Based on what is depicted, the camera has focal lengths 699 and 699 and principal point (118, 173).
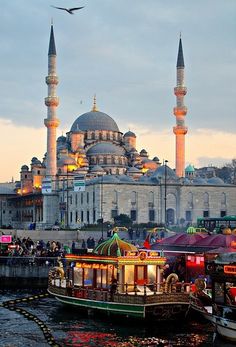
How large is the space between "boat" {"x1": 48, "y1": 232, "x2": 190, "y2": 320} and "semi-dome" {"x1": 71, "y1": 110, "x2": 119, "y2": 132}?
77.5m

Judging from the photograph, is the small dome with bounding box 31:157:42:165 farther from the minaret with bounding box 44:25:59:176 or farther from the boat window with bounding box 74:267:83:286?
the boat window with bounding box 74:267:83:286

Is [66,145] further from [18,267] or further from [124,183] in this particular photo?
[18,267]

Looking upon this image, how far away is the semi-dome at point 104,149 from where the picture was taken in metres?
99.1

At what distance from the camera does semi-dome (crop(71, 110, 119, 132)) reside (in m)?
105

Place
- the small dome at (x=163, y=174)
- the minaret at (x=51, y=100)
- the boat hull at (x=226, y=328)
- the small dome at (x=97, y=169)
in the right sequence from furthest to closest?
1. the small dome at (x=97, y=169)
2. the minaret at (x=51, y=100)
3. the small dome at (x=163, y=174)
4. the boat hull at (x=226, y=328)

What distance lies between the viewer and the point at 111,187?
80.4 metres

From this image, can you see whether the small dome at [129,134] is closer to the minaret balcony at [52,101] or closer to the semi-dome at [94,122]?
A: the semi-dome at [94,122]

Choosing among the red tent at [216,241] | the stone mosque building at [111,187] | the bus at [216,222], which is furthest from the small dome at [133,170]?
the red tent at [216,241]

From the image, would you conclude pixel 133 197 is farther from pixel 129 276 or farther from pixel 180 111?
pixel 129 276

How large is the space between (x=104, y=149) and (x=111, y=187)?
780 inches

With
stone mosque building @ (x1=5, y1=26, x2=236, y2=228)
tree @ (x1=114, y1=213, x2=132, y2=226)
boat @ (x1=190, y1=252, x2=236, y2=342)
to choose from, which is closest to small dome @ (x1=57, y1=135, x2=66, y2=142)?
stone mosque building @ (x1=5, y1=26, x2=236, y2=228)

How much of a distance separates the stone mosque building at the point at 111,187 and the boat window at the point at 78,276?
41074 millimetres

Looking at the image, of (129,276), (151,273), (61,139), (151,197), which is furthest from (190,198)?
(129,276)

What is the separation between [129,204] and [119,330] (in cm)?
5871
